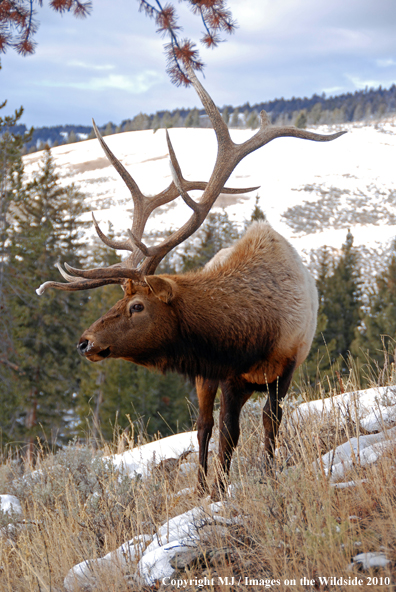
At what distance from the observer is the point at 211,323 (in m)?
4.03

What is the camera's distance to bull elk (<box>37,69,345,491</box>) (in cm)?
389

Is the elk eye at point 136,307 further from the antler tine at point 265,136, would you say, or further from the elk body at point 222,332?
the antler tine at point 265,136

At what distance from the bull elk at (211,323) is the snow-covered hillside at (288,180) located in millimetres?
43860

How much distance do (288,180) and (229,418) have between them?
64.1m

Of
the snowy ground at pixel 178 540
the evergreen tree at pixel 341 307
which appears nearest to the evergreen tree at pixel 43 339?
the evergreen tree at pixel 341 307

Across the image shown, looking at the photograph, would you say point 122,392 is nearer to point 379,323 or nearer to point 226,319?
point 379,323

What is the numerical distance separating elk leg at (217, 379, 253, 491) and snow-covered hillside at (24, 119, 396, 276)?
44.1m

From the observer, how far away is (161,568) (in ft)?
8.20

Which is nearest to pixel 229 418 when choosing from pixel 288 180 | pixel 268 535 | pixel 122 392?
pixel 268 535

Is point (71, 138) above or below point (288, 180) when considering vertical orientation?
above

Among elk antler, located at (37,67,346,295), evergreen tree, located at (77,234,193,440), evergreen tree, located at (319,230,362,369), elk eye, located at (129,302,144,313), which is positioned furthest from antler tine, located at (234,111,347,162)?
evergreen tree, located at (319,230,362,369)

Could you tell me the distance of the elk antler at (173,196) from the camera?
3.89m

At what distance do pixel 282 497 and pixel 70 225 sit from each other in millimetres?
23870

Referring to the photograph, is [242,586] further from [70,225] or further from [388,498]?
[70,225]
